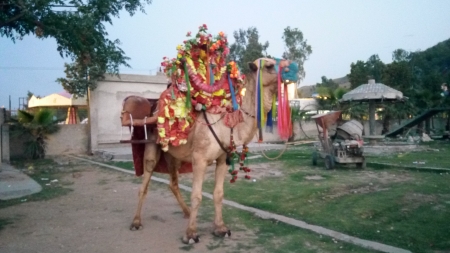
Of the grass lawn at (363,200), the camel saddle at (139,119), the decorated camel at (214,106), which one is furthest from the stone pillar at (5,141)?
the decorated camel at (214,106)

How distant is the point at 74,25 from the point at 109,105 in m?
11.3

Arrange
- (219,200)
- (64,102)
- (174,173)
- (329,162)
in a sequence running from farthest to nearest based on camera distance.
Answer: (64,102) → (329,162) → (174,173) → (219,200)

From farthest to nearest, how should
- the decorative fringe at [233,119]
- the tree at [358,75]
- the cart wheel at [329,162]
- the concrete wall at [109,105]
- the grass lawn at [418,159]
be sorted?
1. the tree at [358,75]
2. the concrete wall at [109,105]
3. the grass lawn at [418,159]
4. the cart wheel at [329,162]
5. the decorative fringe at [233,119]

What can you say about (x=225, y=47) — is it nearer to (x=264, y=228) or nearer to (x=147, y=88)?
(x=264, y=228)

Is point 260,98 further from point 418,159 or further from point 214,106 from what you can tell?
point 418,159

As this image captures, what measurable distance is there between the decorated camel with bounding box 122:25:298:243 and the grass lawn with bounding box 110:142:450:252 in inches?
49.5

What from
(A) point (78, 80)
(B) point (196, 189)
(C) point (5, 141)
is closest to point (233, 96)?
(B) point (196, 189)

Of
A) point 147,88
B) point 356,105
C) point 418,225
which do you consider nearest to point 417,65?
point 356,105

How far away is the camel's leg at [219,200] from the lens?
5555mm

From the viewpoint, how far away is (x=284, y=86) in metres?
5.33

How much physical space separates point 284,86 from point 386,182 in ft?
17.9

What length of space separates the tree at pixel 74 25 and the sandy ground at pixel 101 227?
3082 millimetres

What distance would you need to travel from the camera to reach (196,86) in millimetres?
5520

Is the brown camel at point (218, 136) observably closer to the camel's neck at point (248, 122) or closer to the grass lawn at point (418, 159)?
the camel's neck at point (248, 122)
